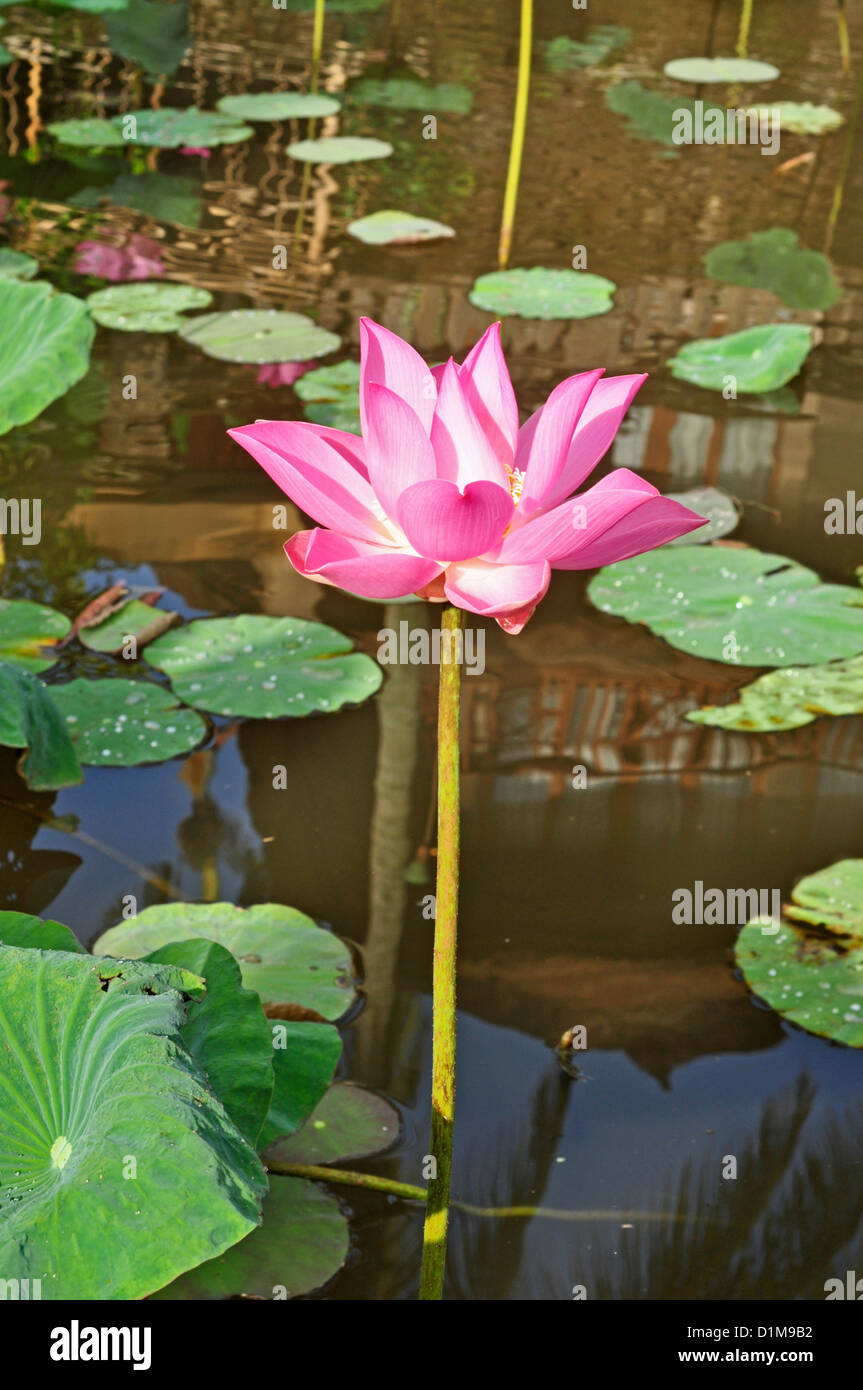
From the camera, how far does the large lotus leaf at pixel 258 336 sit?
3.68m

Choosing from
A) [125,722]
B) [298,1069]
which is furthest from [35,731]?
[298,1069]

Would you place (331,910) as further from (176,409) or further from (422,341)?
(422,341)

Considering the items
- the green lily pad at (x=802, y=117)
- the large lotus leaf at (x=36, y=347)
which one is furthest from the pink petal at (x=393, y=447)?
the green lily pad at (x=802, y=117)

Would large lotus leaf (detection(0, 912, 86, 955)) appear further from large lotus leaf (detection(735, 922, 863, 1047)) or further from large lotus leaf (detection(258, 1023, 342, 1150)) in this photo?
large lotus leaf (detection(735, 922, 863, 1047))

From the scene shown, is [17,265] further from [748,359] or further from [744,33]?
[744,33]

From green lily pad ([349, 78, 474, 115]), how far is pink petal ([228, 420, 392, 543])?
5.71m

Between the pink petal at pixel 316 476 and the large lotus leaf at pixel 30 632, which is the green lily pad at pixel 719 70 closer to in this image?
the large lotus leaf at pixel 30 632

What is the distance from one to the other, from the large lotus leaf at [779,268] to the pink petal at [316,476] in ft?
12.1

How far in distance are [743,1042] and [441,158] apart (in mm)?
4793

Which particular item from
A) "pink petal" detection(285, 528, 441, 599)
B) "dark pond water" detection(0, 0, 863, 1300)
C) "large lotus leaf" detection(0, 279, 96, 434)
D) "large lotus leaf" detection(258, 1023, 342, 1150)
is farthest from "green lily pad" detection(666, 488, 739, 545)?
"pink petal" detection(285, 528, 441, 599)

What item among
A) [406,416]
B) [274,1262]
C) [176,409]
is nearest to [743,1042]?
[274,1262]

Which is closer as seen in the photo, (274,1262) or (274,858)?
(274,1262)

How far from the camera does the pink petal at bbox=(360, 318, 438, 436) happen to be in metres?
1.02

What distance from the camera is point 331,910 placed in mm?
1917
